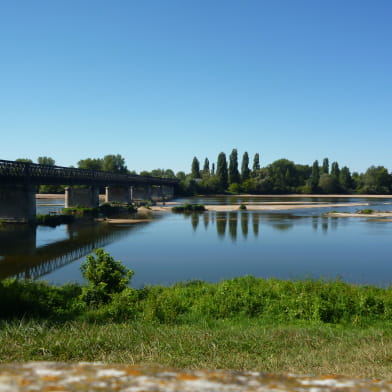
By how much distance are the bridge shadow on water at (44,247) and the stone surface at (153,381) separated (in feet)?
81.8

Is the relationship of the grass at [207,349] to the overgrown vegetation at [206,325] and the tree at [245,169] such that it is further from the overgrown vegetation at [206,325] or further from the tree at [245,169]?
the tree at [245,169]

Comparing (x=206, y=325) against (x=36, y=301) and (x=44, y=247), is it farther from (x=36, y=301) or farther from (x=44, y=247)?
(x=44, y=247)

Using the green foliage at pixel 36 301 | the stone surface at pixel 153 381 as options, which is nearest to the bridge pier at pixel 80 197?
the green foliage at pixel 36 301

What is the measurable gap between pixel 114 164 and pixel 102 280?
562 ft

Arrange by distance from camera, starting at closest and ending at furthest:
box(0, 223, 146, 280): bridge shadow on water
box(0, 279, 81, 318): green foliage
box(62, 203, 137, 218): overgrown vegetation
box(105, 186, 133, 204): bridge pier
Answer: box(0, 279, 81, 318): green foliage → box(0, 223, 146, 280): bridge shadow on water → box(62, 203, 137, 218): overgrown vegetation → box(105, 186, 133, 204): bridge pier

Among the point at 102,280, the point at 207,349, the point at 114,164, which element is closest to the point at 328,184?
the point at 114,164

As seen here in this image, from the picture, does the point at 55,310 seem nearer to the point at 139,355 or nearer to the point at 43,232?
the point at 139,355

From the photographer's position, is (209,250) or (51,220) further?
(51,220)

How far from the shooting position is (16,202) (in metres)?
52.2

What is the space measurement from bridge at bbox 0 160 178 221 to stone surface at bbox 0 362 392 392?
170 ft

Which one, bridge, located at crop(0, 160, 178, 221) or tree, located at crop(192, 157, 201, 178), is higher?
tree, located at crop(192, 157, 201, 178)

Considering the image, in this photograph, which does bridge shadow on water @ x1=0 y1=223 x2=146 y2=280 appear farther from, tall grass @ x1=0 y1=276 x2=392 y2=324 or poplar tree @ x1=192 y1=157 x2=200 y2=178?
poplar tree @ x1=192 y1=157 x2=200 y2=178

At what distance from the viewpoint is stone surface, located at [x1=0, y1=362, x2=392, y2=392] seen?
3.27m

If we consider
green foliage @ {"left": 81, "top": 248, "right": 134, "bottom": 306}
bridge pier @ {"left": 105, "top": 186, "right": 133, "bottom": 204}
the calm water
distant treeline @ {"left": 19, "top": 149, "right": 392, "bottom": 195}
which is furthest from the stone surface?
distant treeline @ {"left": 19, "top": 149, "right": 392, "bottom": 195}
